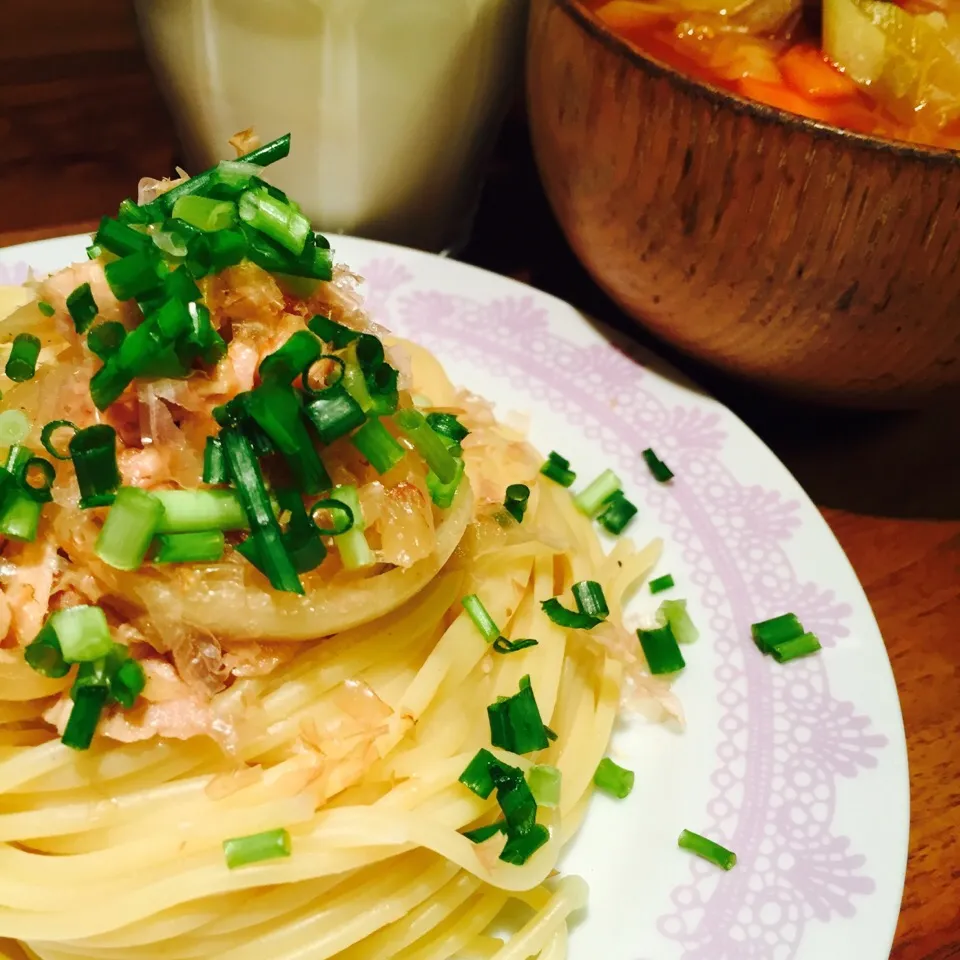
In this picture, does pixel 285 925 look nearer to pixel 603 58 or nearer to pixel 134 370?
pixel 134 370

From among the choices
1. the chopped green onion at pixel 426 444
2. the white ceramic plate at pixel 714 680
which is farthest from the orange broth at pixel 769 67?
the chopped green onion at pixel 426 444

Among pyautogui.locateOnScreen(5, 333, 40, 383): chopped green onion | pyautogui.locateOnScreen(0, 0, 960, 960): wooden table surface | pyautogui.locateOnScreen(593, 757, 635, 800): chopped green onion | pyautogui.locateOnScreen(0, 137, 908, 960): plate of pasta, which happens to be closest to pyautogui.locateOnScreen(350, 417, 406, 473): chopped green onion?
pyautogui.locateOnScreen(0, 137, 908, 960): plate of pasta

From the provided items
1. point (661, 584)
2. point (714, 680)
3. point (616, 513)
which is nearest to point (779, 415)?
point (616, 513)

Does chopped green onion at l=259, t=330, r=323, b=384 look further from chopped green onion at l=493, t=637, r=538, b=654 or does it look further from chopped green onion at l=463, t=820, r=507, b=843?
chopped green onion at l=463, t=820, r=507, b=843

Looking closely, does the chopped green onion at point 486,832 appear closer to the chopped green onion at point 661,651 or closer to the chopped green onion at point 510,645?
the chopped green onion at point 510,645

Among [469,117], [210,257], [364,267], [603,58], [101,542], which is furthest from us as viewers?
[469,117]

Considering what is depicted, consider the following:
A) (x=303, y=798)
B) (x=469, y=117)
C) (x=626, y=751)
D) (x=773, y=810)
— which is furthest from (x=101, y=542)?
(x=469, y=117)

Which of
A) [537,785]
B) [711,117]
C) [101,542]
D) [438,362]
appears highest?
[711,117]

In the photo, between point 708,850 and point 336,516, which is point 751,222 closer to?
point 336,516
